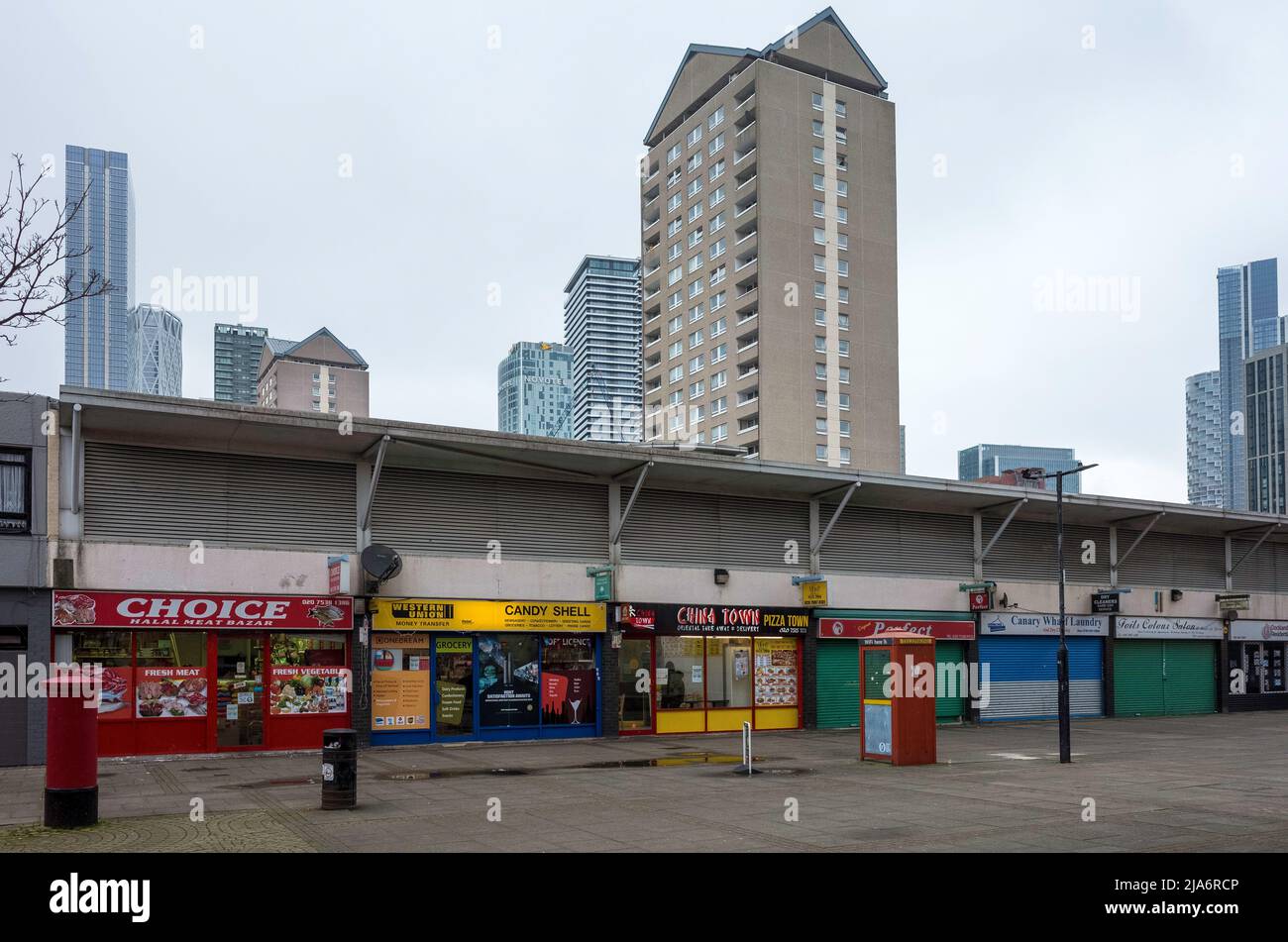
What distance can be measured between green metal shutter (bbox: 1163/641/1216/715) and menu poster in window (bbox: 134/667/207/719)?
3047 cm

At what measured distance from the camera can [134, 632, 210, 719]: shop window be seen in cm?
2145

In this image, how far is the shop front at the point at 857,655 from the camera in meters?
29.9

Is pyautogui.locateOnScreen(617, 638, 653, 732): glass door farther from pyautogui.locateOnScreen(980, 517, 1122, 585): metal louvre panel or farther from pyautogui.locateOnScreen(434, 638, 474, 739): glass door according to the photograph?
pyautogui.locateOnScreen(980, 517, 1122, 585): metal louvre panel

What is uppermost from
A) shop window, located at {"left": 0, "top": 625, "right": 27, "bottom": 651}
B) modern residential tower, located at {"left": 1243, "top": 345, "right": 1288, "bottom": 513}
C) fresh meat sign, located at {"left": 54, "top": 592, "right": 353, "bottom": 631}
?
modern residential tower, located at {"left": 1243, "top": 345, "right": 1288, "bottom": 513}

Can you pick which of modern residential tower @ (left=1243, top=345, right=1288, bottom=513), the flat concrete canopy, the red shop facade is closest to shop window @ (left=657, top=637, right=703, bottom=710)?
the flat concrete canopy

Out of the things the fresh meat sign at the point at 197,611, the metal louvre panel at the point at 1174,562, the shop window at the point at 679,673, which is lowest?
the shop window at the point at 679,673

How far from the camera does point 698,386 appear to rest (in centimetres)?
9138

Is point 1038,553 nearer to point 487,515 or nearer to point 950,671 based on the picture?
point 950,671

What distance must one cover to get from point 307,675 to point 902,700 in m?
12.2

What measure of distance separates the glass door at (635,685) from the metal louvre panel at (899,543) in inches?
244

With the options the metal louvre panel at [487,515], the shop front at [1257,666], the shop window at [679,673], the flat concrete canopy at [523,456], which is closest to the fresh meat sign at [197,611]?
the metal louvre panel at [487,515]

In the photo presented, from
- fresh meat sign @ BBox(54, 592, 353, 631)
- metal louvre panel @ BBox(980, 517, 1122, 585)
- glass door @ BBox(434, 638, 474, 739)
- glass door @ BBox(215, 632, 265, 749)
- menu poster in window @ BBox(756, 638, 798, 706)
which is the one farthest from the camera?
metal louvre panel @ BBox(980, 517, 1122, 585)

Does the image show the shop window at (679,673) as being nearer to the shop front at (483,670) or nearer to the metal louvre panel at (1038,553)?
the shop front at (483,670)
